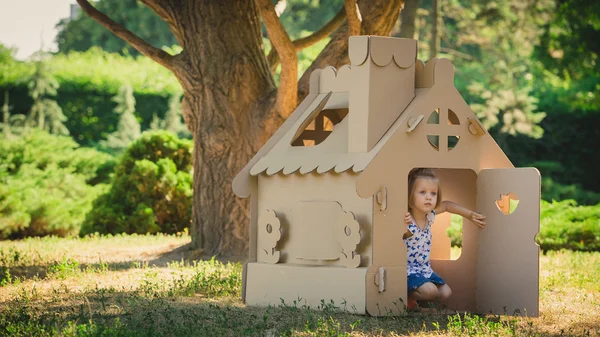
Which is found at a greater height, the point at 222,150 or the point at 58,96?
the point at 58,96

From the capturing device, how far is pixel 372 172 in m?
5.43

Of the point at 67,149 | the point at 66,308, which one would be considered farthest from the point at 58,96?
the point at 66,308

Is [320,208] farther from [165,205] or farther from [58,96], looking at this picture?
[58,96]

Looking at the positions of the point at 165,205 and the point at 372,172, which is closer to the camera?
the point at 372,172

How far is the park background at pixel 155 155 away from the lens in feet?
22.8

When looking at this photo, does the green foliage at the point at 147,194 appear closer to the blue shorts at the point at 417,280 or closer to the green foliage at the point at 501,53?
the blue shorts at the point at 417,280

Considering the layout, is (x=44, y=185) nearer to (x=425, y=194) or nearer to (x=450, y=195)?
(x=450, y=195)

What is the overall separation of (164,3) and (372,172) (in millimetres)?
5239

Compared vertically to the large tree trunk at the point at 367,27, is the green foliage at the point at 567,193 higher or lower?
lower

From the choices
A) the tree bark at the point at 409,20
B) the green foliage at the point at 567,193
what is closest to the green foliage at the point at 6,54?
the tree bark at the point at 409,20

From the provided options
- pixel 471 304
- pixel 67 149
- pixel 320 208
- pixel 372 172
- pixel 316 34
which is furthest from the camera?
pixel 67 149

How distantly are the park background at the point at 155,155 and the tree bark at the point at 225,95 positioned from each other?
11.8 inches

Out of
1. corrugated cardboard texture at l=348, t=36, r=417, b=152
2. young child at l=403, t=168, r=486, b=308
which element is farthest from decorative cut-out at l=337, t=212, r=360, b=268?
young child at l=403, t=168, r=486, b=308

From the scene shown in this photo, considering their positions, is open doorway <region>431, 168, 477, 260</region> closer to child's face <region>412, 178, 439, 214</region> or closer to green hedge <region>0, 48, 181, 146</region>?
child's face <region>412, 178, 439, 214</region>
